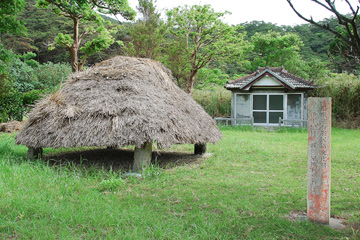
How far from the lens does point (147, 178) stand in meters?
5.82

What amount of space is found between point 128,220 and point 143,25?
1805cm

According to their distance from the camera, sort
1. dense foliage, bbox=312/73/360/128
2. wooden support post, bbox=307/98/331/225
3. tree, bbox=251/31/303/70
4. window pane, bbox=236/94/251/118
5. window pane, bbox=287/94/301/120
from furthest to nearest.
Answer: tree, bbox=251/31/303/70
window pane, bbox=236/94/251/118
window pane, bbox=287/94/301/120
dense foliage, bbox=312/73/360/128
wooden support post, bbox=307/98/331/225

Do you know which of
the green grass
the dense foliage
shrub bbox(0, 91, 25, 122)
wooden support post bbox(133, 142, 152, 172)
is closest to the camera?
the green grass

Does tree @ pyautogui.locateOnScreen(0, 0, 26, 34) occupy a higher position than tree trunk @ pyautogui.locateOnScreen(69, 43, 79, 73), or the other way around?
tree @ pyautogui.locateOnScreen(0, 0, 26, 34)

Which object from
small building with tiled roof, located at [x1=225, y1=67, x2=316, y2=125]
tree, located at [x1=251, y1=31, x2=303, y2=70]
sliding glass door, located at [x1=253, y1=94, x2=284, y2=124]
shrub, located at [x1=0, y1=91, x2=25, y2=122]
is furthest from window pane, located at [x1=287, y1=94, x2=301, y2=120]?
shrub, located at [x1=0, y1=91, x2=25, y2=122]

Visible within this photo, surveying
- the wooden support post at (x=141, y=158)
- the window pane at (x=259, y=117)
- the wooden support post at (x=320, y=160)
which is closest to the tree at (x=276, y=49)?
the window pane at (x=259, y=117)

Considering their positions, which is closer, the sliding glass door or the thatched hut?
the thatched hut

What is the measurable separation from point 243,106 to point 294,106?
109 inches

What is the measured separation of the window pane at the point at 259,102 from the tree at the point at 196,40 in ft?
17.4

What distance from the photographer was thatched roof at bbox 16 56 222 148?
19.4ft

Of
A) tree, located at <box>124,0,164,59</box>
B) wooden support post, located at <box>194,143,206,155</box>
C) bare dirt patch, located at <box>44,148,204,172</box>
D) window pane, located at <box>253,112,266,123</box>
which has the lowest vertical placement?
bare dirt patch, located at <box>44,148,204,172</box>

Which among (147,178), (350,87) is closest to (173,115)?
(147,178)

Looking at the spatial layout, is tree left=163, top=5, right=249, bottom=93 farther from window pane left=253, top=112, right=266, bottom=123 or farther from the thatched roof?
the thatched roof

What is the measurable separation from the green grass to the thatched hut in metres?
0.64
